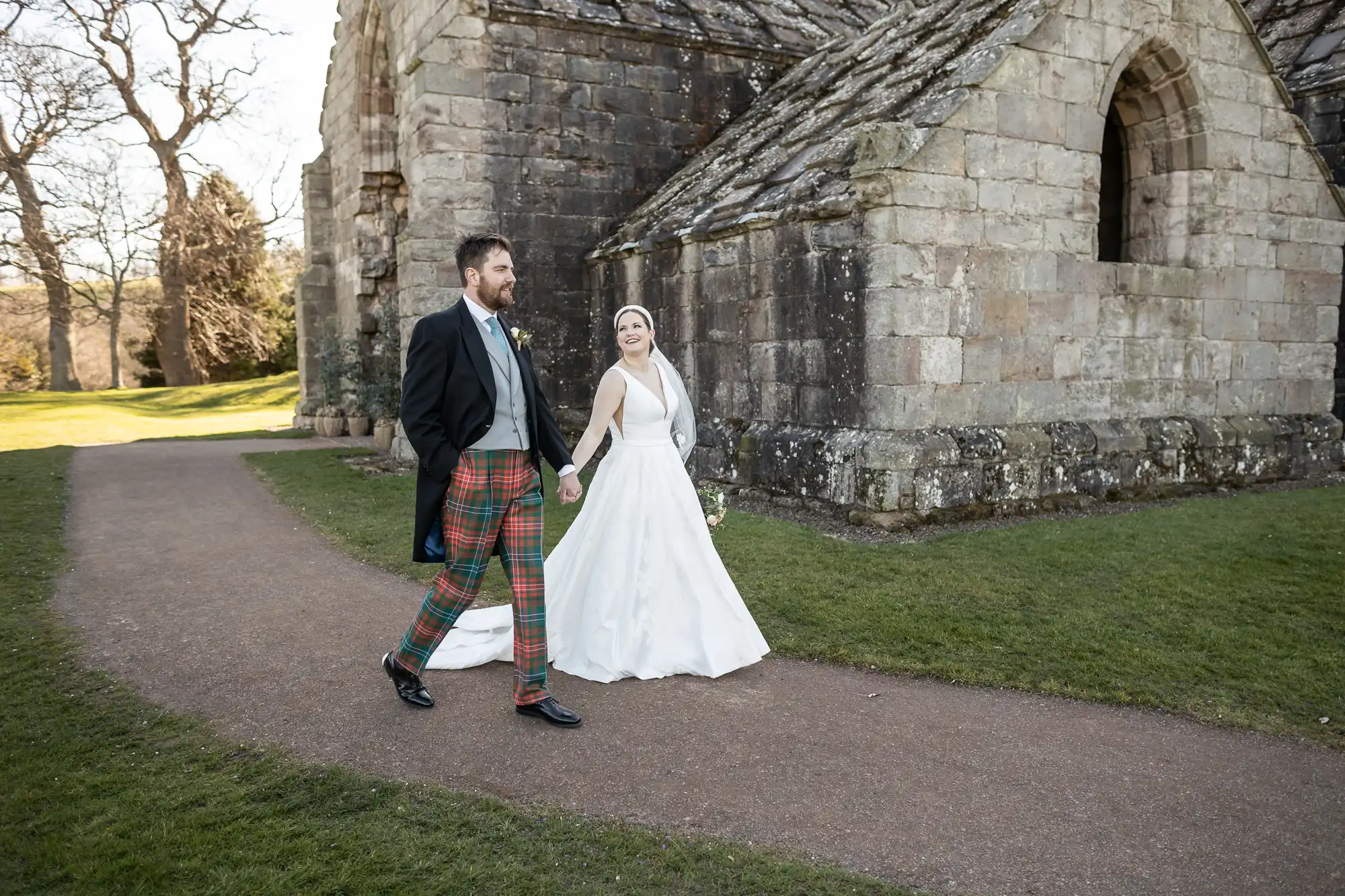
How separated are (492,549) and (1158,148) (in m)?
8.40

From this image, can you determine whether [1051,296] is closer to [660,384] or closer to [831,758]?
[660,384]

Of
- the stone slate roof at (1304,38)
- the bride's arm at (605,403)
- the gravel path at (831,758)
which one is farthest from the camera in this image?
the stone slate roof at (1304,38)

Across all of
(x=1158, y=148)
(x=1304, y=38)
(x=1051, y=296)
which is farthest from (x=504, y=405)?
(x=1304, y=38)

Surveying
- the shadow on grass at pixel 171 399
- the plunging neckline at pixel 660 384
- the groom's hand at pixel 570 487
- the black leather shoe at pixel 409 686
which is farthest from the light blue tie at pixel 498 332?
the shadow on grass at pixel 171 399

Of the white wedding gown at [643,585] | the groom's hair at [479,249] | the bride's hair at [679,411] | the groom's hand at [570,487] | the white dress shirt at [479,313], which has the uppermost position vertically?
the groom's hair at [479,249]

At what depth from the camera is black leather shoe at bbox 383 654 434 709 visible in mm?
4406

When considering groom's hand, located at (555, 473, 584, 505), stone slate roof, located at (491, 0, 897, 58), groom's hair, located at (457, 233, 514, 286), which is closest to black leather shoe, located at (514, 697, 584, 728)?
groom's hand, located at (555, 473, 584, 505)

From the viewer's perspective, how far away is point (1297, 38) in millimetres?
12531

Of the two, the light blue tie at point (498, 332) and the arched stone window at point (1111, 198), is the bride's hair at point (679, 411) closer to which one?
the light blue tie at point (498, 332)

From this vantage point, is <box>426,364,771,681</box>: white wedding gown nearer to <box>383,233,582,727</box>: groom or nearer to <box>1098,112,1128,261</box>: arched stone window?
<box>383,233,582,727</box>: groom

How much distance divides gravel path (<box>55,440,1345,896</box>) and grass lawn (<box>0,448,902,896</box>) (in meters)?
0.17

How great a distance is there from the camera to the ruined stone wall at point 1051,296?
8.01 meters

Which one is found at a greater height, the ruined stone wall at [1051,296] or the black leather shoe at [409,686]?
the ruined stone wall at [1051,296]

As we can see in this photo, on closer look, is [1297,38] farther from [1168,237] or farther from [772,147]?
[772,147]
